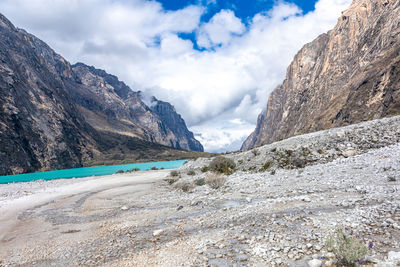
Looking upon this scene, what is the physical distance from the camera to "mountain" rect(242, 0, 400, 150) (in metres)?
69.5

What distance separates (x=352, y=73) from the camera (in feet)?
355

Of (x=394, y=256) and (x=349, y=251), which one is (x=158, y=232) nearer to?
(x=349, y=251)

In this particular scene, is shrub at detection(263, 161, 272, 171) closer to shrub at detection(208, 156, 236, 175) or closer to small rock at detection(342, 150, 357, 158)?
shrub at detection(208, 156, 236, 175)

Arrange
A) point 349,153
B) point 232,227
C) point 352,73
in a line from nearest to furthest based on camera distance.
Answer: point 232,227
point 349,153
point 352,73

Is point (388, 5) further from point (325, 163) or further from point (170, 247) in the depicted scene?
point (170, 247)

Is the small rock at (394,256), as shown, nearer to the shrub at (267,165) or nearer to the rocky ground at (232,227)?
the rocky ground at (232,227)

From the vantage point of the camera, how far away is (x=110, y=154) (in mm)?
185375

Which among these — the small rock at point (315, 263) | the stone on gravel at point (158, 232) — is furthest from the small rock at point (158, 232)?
the small rock at point (315, 263)

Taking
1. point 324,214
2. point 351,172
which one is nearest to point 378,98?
point 351,172

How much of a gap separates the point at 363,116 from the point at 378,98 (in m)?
6.59

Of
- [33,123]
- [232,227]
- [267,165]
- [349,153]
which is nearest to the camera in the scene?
[232,227]

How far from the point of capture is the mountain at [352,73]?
69.5m

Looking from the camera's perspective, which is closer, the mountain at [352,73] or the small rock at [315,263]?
the small rock at [315,263]

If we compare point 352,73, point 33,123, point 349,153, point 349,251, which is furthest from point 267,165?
point 33,123
